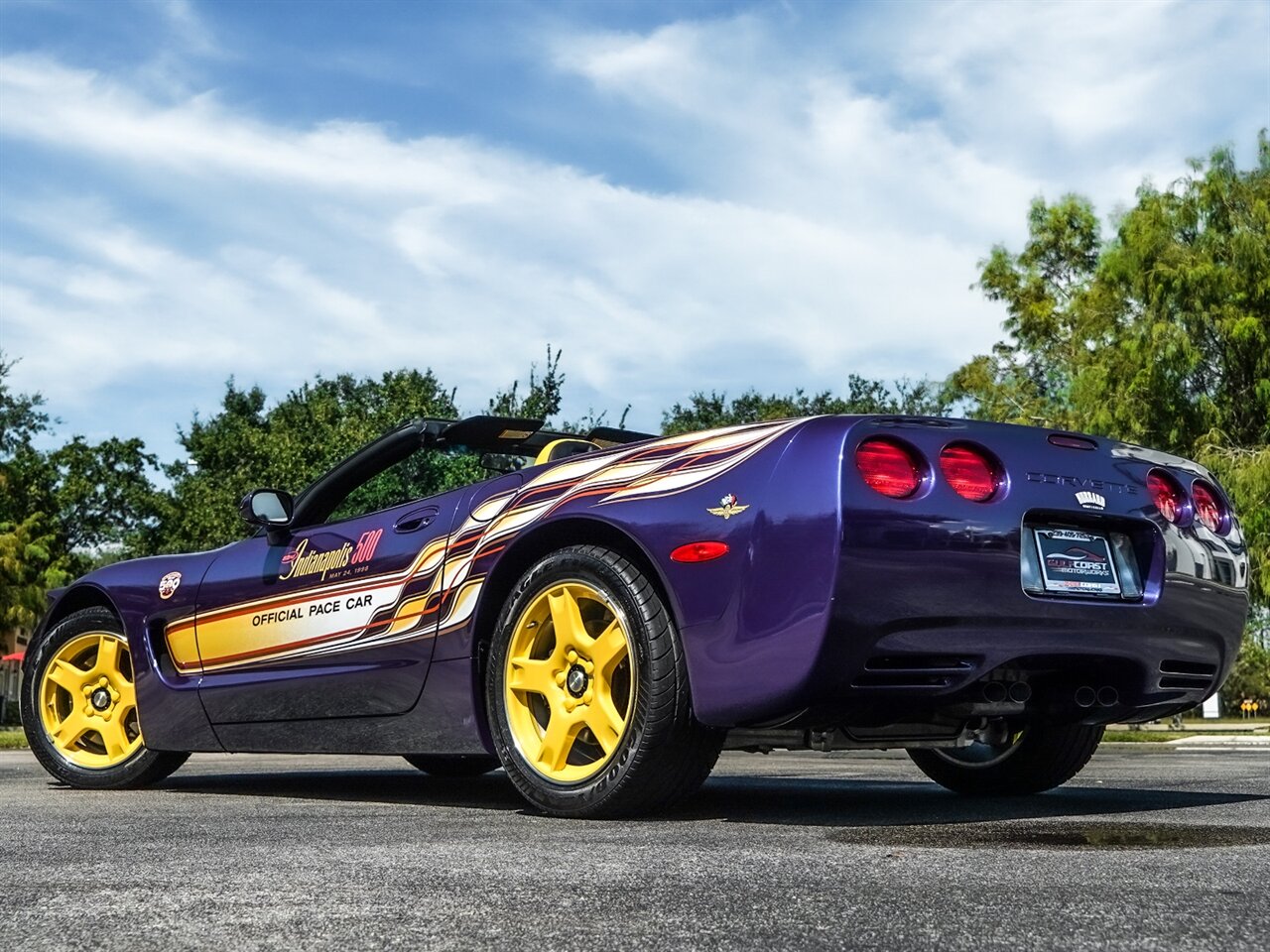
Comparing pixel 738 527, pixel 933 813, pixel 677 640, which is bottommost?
pixel 933 813

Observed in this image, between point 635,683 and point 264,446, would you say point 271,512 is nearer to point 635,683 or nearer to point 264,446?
point 635,683

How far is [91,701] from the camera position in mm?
6457

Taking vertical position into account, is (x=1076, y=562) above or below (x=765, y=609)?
above

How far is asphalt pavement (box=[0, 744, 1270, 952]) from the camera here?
7.77ft

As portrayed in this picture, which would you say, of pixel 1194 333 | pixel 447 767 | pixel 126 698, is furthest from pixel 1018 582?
pixel 1194 333

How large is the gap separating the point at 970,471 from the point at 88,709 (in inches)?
161

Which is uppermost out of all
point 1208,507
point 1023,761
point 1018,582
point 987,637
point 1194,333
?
point 1194,333

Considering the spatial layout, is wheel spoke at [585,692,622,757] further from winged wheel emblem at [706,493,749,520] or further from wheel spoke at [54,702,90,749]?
wheel spoke at [54,702,90,749]

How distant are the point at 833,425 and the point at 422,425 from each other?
7.34ft

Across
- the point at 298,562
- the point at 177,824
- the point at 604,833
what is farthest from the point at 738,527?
the point at 298,562

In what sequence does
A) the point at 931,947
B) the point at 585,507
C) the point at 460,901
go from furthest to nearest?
the point at 585,507, the point at 460,901, the point at 931,947

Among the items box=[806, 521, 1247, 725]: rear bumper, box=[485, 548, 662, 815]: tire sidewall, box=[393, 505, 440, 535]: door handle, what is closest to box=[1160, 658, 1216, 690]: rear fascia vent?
box=[806, 521, 1247, 725]: rear bumper

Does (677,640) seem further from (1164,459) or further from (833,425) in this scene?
(1164,459)

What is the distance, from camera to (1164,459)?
15.2 feet
